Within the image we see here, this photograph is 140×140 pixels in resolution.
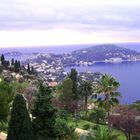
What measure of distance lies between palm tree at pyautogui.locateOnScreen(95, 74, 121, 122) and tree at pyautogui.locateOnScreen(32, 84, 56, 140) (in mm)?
13546

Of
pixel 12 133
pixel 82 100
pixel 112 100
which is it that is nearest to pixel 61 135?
pixel 12 133

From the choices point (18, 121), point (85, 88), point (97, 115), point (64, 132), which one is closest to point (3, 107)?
point (64, 132)

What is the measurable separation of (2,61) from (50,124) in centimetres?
8860

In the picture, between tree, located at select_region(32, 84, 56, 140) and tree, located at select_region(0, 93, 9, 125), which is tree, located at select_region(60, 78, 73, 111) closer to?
tree, located at select_region(0, 93, 9, 125)

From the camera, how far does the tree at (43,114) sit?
25969 mm

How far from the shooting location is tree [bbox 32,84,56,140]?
26.0 meters

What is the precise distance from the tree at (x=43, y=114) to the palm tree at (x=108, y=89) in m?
13.5

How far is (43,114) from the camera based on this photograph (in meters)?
26.2

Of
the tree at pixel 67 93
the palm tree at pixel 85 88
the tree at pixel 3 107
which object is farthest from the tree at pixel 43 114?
the palm tree at pixel 85 88

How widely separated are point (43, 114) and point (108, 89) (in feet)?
46.9

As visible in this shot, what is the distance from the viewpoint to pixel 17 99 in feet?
77.3

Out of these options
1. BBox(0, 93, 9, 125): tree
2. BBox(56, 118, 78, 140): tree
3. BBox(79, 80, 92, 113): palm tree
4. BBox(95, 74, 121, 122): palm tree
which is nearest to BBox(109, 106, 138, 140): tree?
BBox(95, 74, 121, 122): palm tree

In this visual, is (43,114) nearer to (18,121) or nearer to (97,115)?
(18,121)

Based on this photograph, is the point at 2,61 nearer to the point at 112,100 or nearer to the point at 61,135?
the point at 112,100
